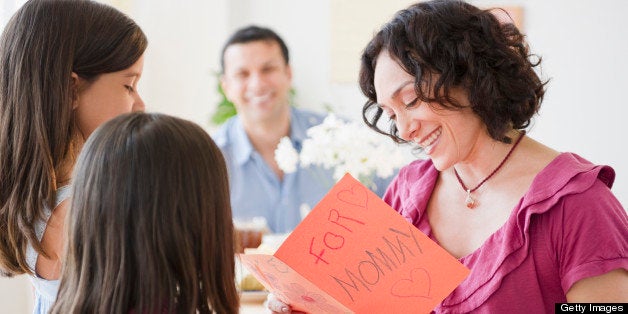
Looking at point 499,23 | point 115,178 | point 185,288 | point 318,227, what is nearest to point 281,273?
point 318,227

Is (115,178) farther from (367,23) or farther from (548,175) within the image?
(367,23)

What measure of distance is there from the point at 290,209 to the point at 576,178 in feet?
6.61

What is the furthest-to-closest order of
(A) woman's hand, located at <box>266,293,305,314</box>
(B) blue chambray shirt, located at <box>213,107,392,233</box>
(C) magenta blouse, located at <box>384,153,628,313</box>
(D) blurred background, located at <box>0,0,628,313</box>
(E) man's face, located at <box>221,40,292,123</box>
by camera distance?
(D) blurred background, located at <box>0,0,628,313</box>, (E) man's face, located at <box>221,40,292,123</box>, (B) blue chambray shirt, located at <box>213,107,392,233</box>, (A) woman's hand, located at <box>266,293,305,314</box>, (C) magenta blouse, located at <box>384,153,628,313</box>

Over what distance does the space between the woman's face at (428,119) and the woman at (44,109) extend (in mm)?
523

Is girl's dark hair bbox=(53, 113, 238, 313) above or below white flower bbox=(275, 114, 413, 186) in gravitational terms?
above

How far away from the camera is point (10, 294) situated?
2818 mm

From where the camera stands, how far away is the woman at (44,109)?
133 centimetres

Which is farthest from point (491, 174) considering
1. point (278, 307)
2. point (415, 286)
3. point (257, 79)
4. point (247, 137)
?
point (257, 79)

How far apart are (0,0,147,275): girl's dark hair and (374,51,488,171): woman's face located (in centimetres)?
55

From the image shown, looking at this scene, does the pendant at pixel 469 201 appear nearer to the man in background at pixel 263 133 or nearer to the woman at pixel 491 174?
the woman at pixel 491 174

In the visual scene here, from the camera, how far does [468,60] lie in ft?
4.63

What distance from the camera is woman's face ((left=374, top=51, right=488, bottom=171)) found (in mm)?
1459

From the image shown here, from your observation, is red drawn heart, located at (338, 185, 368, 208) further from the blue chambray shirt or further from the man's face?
the man's face

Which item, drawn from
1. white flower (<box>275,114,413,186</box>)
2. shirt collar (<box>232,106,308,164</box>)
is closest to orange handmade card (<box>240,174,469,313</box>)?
white flower (<box>275,114,413,186</box>)
